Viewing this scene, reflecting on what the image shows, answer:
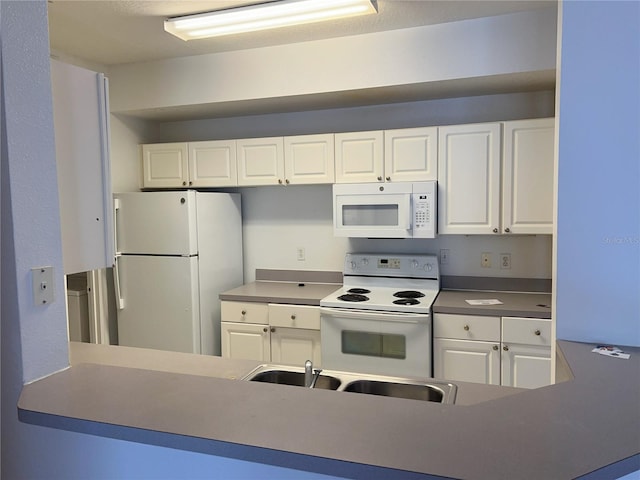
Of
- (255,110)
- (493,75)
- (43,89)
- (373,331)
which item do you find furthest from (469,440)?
(255,110)

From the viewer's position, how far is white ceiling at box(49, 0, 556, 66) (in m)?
2.46

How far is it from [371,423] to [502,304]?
2110mm

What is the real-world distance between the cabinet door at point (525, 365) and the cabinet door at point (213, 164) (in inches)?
88.7

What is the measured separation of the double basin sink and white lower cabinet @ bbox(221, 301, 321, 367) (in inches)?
52.2

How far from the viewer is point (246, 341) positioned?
3.43 metres

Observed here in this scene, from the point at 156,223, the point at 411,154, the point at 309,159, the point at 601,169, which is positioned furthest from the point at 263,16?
the point at 601,169

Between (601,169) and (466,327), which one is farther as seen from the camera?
(466,327)

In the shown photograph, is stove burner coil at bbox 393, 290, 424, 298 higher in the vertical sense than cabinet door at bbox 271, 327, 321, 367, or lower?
higher

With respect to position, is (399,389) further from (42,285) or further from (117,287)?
(117,287)

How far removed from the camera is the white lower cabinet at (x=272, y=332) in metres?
3.25

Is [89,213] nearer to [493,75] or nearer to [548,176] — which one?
[493,75]

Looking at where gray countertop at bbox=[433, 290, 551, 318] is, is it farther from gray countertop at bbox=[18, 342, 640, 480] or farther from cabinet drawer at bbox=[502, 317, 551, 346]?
gray countertop at bbox=[18, 342, 640, 480]

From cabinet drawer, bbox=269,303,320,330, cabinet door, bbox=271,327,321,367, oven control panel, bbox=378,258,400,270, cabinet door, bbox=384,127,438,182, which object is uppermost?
cabinet door, bbox=384,127,438,182

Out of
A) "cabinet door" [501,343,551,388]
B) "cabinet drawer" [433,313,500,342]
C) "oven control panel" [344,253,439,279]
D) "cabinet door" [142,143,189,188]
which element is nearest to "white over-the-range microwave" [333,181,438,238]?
"oven control panel" [344,253,439,279]
